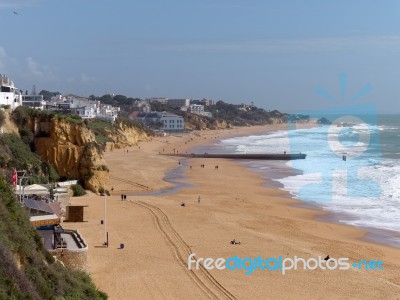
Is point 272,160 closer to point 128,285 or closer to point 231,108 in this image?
point 128,285

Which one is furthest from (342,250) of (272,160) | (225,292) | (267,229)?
(272,160)

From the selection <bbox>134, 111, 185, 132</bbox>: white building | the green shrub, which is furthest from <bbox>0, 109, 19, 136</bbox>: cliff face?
<bbox>134, 111, 185, 132</bbox>: white building

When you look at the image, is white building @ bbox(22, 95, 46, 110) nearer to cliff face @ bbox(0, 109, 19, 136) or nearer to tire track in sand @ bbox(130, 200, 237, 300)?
cliff face @ bbox(0, 109, 19, 136)

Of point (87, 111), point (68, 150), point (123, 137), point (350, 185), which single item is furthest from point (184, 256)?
point (87, 111)

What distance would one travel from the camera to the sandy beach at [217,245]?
15.1m

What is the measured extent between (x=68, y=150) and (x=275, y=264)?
51.0ft

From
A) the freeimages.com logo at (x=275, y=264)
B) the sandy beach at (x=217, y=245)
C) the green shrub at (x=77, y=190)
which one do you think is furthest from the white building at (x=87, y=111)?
the freeimages.com logo at (x=275, y=264)

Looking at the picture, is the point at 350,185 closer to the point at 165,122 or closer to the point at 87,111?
the point at 87,111

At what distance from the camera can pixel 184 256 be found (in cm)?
1780

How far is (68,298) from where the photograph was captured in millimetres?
10320

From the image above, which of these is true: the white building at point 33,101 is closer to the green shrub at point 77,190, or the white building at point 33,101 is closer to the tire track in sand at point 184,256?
the green shrub at point 77,190

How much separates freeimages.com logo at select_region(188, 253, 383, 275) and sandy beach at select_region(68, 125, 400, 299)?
26 centimetres

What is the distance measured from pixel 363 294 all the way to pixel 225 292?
3.61 m

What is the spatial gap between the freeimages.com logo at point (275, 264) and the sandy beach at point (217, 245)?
0.85ft
